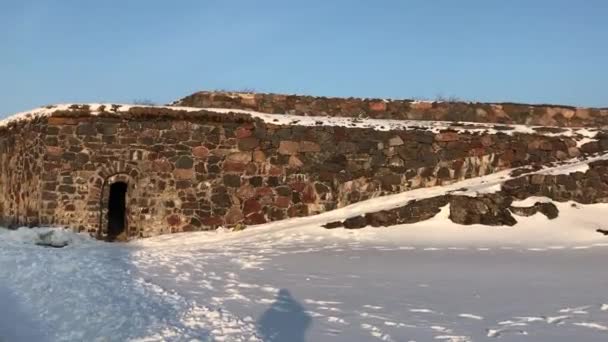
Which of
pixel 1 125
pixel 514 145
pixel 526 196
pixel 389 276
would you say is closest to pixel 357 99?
pixel 514 145

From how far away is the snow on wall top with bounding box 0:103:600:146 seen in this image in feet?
35.8

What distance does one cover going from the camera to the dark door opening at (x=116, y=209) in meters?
11.4

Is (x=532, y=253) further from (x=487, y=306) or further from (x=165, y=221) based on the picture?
(x=165, y=221)

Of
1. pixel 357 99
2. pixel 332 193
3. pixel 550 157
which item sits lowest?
pixel 332 193

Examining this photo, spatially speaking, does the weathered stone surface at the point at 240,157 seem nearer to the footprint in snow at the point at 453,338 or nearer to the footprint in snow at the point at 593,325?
the footprint in snow at the point at 453,338

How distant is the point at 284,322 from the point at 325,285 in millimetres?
1506

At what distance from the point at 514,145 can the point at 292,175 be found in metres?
4.35

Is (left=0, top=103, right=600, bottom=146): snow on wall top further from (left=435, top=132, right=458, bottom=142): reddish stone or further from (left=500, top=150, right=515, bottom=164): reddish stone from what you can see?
(left=500, top=150, right=515, bottom=164): reddish stone

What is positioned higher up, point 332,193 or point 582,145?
point 582,145

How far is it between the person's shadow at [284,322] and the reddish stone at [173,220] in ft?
19.3

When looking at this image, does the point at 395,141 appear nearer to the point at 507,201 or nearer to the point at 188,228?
the point at 507,201

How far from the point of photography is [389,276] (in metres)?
6.53

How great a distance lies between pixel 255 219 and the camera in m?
11.2

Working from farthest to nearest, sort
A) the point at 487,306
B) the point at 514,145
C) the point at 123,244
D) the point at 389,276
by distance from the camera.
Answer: the point at 514,145 < the point at 123,244 < the point at 389,276 < the point at 487,306
